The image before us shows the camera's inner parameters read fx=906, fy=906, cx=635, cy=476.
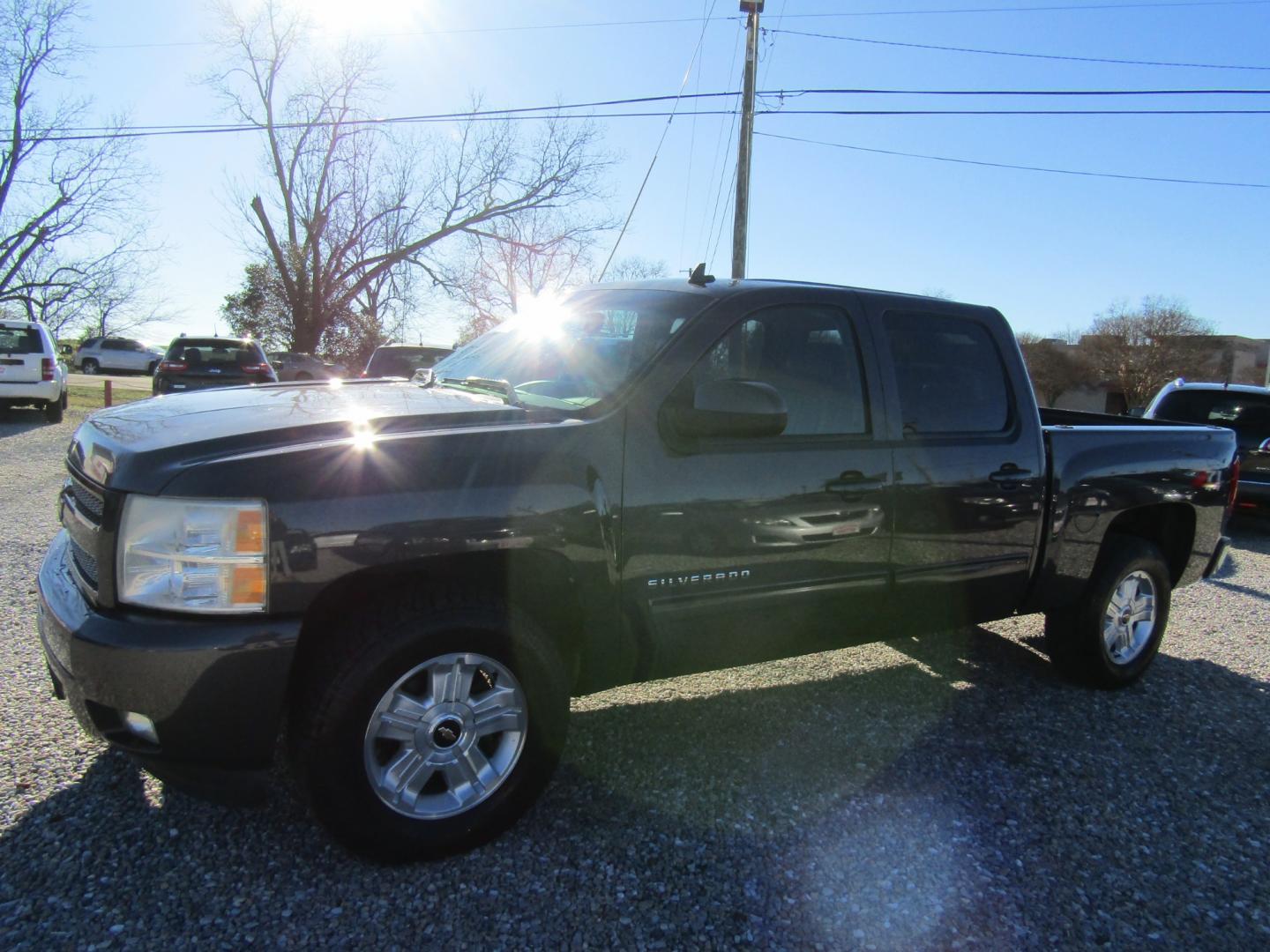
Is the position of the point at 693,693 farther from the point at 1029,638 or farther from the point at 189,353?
the point at 189,353

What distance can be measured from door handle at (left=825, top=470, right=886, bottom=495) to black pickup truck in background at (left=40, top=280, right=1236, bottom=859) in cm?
1

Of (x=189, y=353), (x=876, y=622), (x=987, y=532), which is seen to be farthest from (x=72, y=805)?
(x=189, y=353)

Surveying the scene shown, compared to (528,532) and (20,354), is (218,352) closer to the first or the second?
(20,354)

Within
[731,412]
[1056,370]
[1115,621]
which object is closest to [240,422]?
[731,412]

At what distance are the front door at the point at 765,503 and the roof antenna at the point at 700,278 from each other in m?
0.30

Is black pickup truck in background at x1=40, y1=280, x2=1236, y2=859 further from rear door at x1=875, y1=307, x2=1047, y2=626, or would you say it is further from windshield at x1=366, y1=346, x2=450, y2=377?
windshield at x1=366, y1=346, x2=450, y2=377

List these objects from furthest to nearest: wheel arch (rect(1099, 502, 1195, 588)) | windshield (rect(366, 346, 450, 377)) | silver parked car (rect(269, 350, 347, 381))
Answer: silver parked car (rect(269, 350, 347, 381))
windshield (rect(366, 346, 450, 377))
wheel arch (rect(1099, 502, 1195, 588))

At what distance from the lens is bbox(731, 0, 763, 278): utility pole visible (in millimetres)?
16172

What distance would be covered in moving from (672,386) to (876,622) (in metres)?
1.38

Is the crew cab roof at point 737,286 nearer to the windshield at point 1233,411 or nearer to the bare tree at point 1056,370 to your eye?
the windshield at point 1233,411

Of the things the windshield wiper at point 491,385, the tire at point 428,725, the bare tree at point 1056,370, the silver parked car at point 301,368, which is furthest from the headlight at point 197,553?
the bare tree at point 1056,370

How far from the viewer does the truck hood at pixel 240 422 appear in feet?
8.25

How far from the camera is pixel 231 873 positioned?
2695mm

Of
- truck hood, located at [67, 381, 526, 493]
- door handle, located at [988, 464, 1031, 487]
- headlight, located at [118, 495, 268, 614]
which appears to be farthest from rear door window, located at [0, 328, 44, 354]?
door handle, located at [988, 464, 1031, 487]
